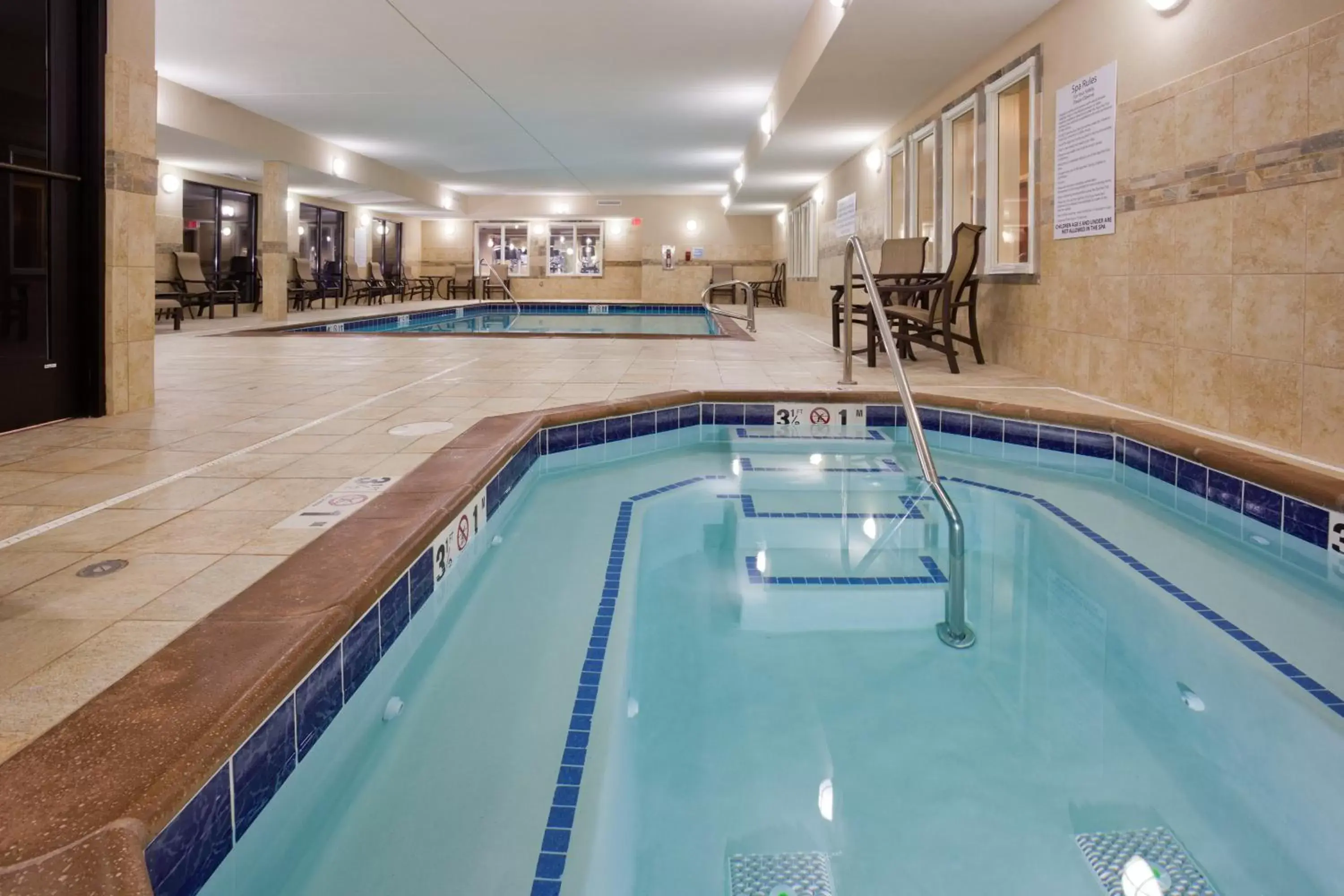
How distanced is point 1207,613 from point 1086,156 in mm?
3125

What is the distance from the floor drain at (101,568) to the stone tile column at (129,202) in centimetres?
195

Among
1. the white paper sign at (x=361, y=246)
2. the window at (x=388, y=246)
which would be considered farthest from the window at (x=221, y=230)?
the window at (x=388, y=246)

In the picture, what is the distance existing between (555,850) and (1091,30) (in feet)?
15.5

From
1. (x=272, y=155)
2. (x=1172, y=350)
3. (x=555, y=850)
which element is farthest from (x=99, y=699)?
(x=272, y=155)

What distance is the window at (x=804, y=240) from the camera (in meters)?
13.1

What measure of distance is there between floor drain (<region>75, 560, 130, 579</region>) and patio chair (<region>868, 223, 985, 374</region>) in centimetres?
429

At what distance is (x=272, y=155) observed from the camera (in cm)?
1050

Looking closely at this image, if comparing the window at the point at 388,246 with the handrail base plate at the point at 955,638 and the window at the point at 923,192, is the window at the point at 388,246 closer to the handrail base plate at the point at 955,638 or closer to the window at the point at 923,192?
the window at the point at 923,192

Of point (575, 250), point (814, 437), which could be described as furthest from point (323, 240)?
point (814, 437)

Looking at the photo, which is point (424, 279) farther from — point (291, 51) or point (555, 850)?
point (555, 850)

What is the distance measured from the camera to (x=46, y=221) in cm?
306

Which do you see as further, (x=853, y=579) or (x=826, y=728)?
(x=853, y=579)

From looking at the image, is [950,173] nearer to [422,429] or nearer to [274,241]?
[422,429]

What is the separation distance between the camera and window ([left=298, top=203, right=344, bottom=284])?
14867 millimetres
